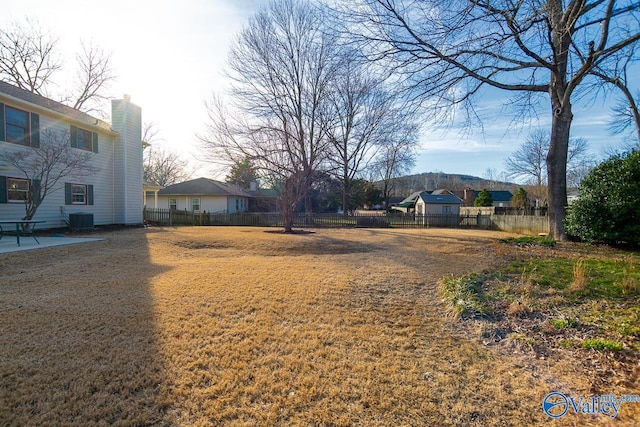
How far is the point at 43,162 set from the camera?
11.7 m

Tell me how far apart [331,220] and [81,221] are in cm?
1423

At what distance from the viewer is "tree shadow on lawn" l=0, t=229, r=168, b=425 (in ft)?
6.62

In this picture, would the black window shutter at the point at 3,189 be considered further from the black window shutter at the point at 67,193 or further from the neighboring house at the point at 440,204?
the neighboring house at the point at 440,204

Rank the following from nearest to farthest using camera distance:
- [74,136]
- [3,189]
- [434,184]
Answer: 1. [3,189]
2. [74,136]
3. [434,184]

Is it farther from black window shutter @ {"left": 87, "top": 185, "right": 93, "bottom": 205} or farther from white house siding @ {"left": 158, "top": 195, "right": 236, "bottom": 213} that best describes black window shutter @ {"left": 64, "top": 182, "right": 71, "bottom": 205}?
white house siding @ {"left": 158, "top": 195, "right": 236, "bottom": 213}

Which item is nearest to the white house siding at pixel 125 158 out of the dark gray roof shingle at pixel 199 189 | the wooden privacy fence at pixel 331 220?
the wooden privacy fence at pixel 331 220

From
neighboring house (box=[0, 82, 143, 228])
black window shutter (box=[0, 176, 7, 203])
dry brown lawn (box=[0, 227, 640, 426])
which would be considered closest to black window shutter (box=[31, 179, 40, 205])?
neighboring house (box=[0, 82, 143, 228])

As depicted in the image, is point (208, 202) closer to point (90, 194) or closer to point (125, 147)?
point (125, 147)

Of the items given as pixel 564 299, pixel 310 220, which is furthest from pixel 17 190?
pixel 564 299

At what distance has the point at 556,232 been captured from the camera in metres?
10.2

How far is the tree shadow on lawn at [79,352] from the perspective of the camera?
6.62 feet

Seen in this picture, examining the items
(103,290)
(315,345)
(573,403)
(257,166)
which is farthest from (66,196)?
(573,403)

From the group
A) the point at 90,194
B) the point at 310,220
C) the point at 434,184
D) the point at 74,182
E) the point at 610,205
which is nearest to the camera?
the point at 610,205

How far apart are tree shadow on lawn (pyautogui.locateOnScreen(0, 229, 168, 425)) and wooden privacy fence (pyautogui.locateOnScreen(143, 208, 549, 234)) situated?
15.4m
